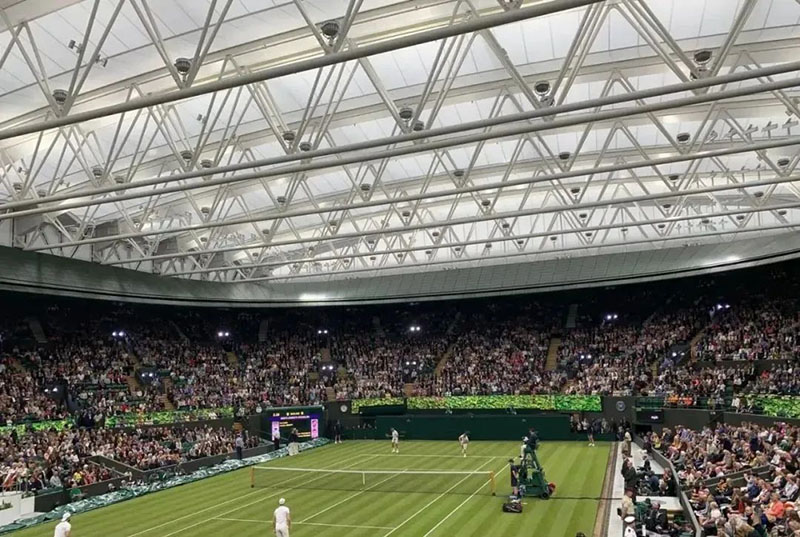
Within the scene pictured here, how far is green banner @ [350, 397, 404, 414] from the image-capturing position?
161 feet

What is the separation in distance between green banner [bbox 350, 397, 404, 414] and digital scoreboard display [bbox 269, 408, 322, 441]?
4.53 meters

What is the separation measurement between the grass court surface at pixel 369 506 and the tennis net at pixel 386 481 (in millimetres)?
51

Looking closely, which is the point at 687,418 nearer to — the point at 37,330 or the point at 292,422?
Result: the point at 292,422

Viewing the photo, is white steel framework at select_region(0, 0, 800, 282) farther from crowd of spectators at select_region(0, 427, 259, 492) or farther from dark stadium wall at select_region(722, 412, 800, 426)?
crowd of spectators at select_region(0, 427, 259, 492)

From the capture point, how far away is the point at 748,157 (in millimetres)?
31625

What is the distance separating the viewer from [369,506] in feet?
78.3

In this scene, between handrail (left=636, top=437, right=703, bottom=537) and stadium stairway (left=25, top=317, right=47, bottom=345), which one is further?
stadium stairway (left=25, top=317, right=47, bottom=345)

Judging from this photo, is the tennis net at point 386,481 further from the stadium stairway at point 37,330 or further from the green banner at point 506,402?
the stadium stairway at point 37,330

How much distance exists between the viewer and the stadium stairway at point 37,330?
42625mm

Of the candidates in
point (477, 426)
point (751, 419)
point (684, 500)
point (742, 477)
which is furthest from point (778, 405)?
point (477, 426)

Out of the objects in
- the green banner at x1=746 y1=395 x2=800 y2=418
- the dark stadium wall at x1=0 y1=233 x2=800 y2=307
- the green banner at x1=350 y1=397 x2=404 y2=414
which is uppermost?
the dark stadium wall at x1=0 y1=233 x2=800 y2=307

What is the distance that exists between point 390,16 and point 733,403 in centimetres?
2671

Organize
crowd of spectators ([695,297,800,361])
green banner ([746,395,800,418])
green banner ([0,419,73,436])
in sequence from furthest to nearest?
crowd of spectators ([695,297,800,361]) < green banner ([0,419,73,436]) < green banner ([746,395,800,418])

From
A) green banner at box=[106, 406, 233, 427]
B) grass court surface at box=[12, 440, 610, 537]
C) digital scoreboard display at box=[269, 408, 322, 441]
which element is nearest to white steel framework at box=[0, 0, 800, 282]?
grass court surface at box=[12, 440, 610, 537]
